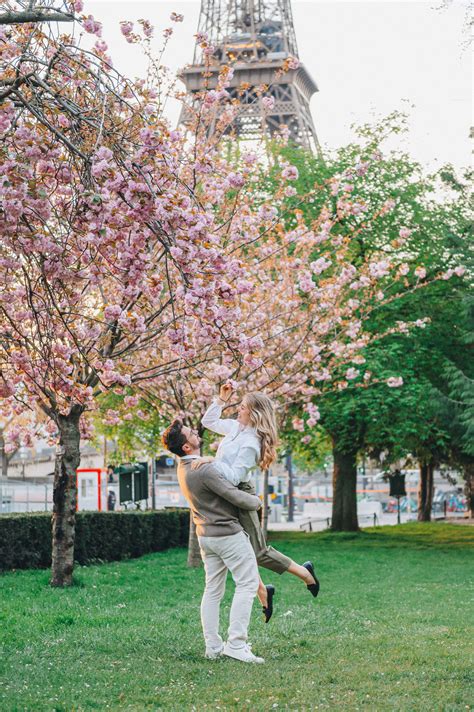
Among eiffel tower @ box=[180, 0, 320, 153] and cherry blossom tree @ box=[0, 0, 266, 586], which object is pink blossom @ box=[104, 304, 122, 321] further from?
eiffel tower @ box=[180, 0, 320, 153]

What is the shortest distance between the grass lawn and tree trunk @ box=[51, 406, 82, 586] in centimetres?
32

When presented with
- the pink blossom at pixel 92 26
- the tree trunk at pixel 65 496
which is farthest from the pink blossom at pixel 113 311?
the tree trunk at pixel 65 496

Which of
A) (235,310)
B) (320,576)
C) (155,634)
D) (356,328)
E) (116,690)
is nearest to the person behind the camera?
(116,690)

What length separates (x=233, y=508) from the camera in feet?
23.3

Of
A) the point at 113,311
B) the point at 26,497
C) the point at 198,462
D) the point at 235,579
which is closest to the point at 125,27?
the point at 113,311

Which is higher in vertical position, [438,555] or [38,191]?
[38,191]

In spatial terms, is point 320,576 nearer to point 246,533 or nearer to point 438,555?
point 438,555

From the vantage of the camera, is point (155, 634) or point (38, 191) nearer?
point (38, 191)

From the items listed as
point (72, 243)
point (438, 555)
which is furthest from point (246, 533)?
point (438, 555)

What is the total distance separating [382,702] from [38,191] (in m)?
3.57

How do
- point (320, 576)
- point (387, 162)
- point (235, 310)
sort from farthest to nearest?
point (387, 162) → point (320, 576) → point (235, 310)

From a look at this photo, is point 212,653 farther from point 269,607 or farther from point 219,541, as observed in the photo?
point 219,541

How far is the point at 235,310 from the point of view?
7574 millimetres

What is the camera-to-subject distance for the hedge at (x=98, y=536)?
16.5 meters
